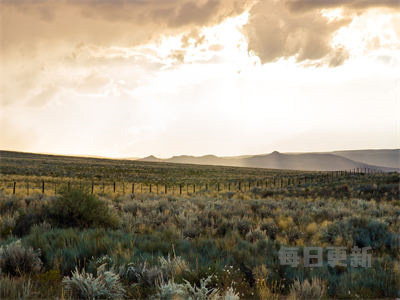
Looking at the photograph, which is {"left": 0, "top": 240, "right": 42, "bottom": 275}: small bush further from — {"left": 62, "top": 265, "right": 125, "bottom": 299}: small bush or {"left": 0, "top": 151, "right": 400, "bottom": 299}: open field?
{"left": 62, "top": 265, "right": 125, "bottom": 299}: small bush

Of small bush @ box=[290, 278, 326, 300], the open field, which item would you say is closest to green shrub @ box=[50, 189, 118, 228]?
the open field

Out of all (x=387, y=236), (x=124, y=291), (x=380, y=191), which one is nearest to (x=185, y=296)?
(x=124, y=291)

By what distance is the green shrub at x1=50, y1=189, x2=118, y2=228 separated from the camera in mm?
9383

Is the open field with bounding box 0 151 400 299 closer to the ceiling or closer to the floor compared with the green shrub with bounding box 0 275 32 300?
closer to the floor

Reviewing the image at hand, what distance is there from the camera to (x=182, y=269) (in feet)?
17.3

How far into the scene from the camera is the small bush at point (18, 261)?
5.46 m

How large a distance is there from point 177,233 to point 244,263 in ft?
10.0

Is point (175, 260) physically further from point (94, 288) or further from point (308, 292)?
point (308, 292)

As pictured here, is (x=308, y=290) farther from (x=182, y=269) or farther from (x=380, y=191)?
(x=380, y=191)

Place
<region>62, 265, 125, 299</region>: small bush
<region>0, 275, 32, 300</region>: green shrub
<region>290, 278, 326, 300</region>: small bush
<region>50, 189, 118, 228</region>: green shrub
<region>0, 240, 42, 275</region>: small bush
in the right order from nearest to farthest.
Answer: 1. <region>0, 275, 32, 300</region>: green shrub
2. <region>62, 265, 125, 299</region>: small bush
3. <region>290, 278, 326, 300</region>: small bush
4. <region>0, 240, 42, 275</region>: small bush
5. <region>50, 189, 118, 228</region>: green shrub

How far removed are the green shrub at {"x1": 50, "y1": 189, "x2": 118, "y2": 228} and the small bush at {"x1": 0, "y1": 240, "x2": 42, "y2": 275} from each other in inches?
139

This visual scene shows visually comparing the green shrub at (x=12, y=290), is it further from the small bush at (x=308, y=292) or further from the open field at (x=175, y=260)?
the small bush at (x=308, y=292)

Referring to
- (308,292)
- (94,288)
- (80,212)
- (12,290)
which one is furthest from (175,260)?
(80,212)

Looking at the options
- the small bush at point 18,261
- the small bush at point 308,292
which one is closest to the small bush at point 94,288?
the small bush at point 18,261
